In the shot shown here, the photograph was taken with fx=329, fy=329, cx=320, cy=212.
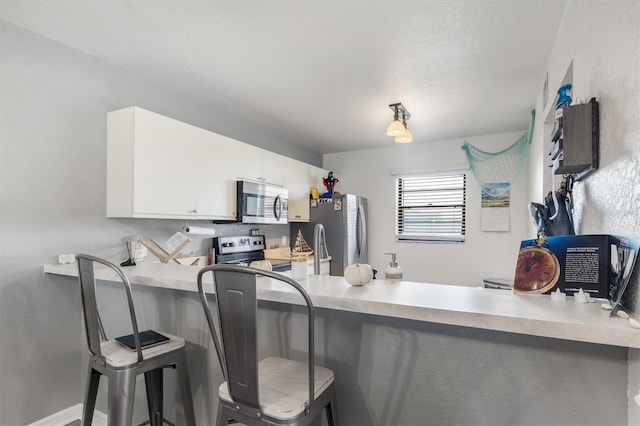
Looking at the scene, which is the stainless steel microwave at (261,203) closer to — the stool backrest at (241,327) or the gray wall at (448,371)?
the gray wall at (448,371)

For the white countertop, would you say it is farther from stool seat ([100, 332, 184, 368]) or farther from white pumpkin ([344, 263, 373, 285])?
stool seat ([100, 332, 184, 368])

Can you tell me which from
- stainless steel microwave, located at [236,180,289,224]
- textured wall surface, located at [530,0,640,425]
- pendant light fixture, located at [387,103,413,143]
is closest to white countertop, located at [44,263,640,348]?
textured wall surface, located at [530,0,640,425]

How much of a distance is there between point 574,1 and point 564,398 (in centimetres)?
170

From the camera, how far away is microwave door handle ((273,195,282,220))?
11.6 feet

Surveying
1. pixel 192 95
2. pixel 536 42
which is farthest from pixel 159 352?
pixel 536 42

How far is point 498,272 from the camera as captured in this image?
4062mm

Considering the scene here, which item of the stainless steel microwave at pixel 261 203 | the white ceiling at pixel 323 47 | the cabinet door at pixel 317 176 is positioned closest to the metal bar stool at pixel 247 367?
the white ceiling at pixel 323 47

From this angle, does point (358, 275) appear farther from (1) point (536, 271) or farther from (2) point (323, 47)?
(2) point (323, 47)

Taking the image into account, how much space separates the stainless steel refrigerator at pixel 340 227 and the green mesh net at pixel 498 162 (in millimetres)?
1552

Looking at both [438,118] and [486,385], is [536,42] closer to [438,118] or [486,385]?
[438,118]

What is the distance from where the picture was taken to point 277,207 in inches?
140

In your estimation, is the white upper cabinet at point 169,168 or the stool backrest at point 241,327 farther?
the white upper cabinet at point 169,168

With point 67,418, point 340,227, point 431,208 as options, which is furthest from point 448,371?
point 431,208

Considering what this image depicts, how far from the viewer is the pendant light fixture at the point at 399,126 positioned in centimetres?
278
